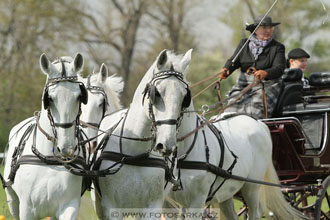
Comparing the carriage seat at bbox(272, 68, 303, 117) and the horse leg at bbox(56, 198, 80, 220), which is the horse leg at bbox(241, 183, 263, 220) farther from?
the horse leg at bbox(56, 198, 80, 220)

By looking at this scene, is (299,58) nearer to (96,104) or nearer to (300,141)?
(300,141)

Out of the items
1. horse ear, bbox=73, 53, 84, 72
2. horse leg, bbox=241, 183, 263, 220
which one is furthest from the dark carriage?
horse ear, bbox=73, 53, 84, 72

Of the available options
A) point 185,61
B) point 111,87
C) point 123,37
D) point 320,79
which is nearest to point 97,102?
point 111,87

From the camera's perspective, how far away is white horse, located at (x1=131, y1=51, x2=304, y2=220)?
461 cm

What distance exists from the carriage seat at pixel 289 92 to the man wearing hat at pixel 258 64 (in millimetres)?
81

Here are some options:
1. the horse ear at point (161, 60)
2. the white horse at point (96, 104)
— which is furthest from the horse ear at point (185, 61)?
the white horse at point (96, 104)

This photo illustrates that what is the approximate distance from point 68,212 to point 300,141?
3.34 metres

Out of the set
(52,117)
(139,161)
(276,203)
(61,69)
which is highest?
(61,69)

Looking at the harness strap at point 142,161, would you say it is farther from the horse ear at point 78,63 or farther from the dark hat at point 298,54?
the dark hat at point 298,54

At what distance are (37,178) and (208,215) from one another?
266cm

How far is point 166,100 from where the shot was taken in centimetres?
458

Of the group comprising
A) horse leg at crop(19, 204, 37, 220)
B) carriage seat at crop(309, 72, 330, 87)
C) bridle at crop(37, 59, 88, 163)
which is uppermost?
carriage seat at crop(309, 72, 330, 87)

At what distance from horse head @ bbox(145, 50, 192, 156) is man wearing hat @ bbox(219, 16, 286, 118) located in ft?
7.73

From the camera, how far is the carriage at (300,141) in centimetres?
695
